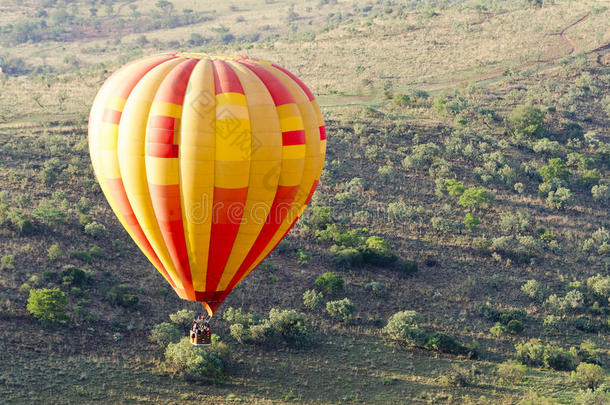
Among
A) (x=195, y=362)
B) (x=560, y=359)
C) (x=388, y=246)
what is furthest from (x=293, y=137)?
(x=388, y=246)

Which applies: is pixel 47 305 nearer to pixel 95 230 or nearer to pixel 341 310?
pixel 95 230

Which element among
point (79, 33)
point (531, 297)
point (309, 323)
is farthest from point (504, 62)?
point (79, 33)

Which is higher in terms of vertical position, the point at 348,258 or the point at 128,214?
the point at 128,214

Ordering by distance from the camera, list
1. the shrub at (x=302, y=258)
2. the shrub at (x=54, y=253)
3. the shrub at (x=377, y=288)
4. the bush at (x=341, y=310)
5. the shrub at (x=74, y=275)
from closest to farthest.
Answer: the shrub at (x=74, y=275)
the bush at (x=341, y=310)
the shrub at (x=54, y=253)
the shrub at (x=377, y=288)
the shrub at (x=302, y=258)

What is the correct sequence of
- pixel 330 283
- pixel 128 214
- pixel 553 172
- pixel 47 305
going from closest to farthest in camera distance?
pixel 128 214 → pixel 47 305 → pixel 330 283 → pixel 553 172

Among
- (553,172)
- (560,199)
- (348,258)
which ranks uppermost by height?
(553,172)

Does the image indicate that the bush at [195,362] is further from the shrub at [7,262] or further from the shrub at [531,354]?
the shrub at [531,354]

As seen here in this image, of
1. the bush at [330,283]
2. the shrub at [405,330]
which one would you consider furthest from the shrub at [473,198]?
the shrub at [405,330]

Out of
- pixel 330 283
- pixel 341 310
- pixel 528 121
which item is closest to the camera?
pixel 341 310
